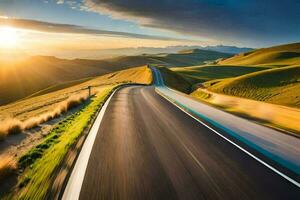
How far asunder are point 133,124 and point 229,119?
5414 millimetres

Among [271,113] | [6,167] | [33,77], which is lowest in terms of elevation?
[33,77]

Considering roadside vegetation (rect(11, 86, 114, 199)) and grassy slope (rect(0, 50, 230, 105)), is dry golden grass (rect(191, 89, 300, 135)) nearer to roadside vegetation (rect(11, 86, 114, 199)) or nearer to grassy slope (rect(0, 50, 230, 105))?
roadside vegetation (rect(11, 86, 114, 199))

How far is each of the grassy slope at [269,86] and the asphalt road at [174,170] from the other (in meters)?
33.9

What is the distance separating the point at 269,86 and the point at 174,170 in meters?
A: 49.1

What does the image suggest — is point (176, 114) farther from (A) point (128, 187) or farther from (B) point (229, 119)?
(A) point (128, 187)

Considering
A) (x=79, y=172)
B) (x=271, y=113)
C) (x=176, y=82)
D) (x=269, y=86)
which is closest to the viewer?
(x=79, y=172)

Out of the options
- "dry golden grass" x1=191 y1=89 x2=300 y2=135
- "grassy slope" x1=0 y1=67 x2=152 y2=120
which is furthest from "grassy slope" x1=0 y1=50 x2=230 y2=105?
"dry golden grass" x1=191 y1=89 x2=300 y2=135

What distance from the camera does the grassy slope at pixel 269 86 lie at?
147ft

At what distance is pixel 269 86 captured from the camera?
173 feet

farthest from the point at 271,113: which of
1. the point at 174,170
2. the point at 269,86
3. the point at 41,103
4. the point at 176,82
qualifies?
the point at 176,82

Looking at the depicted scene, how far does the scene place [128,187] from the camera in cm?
652

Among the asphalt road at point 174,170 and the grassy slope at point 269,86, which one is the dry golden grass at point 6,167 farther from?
the grassy slope at point 269,86

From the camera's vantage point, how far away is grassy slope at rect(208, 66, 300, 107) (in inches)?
1768

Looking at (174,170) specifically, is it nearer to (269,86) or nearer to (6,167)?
(6,167)
